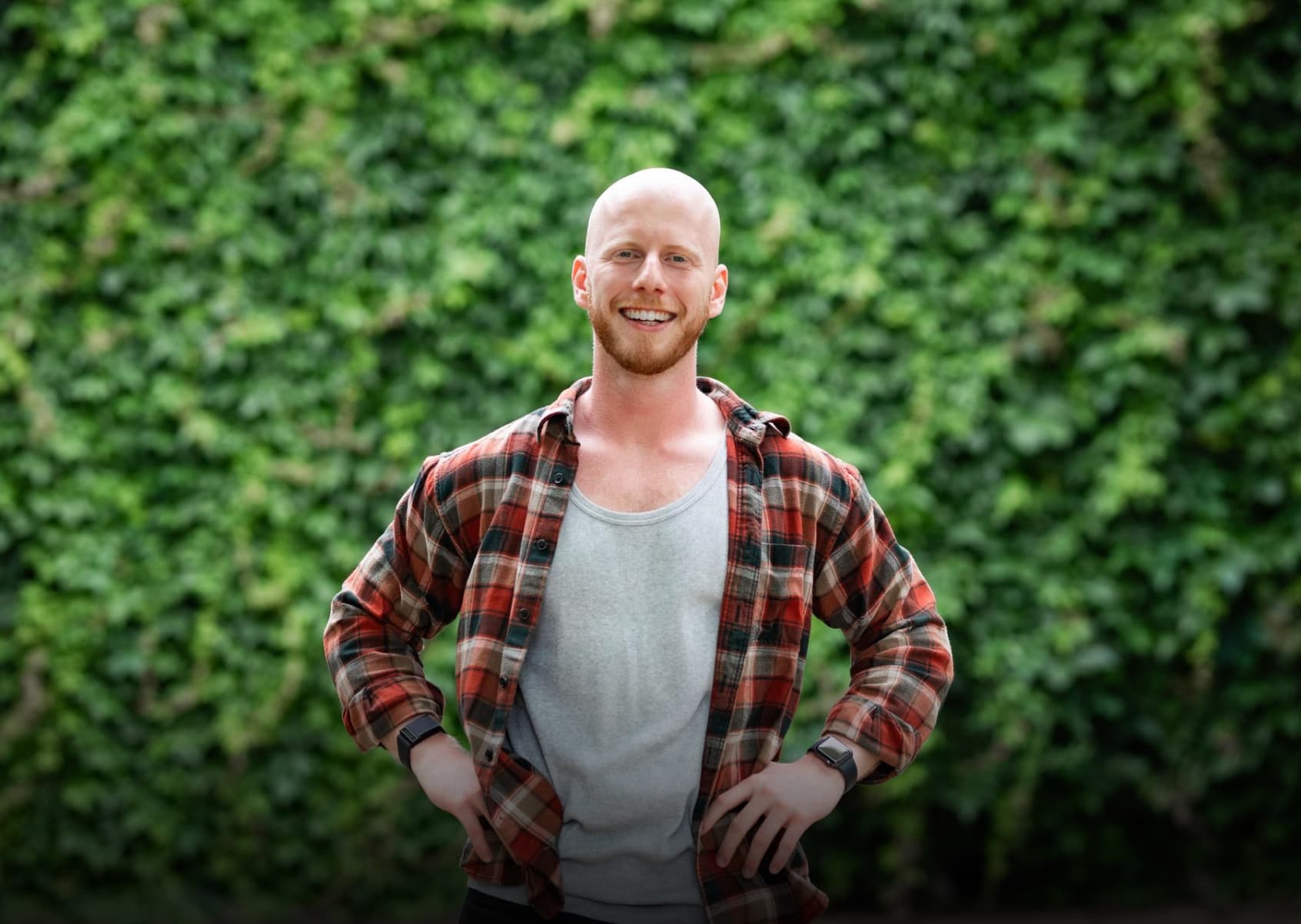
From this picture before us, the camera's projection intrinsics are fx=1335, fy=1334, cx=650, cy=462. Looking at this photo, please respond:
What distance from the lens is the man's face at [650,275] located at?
1647mm

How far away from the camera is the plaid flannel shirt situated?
1622 mm

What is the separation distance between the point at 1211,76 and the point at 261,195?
2868mm

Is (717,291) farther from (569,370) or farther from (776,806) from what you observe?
(569,370)

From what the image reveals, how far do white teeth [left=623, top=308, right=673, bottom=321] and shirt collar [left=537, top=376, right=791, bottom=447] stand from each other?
0.51ft

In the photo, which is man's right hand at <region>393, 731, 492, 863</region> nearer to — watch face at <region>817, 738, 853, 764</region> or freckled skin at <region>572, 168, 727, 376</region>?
watch face at <region>817, 738, 853, 764</region>

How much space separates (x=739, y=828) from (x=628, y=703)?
7.8 inches

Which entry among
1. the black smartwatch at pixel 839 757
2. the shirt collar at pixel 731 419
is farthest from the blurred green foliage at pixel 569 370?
the black smartwatch at pixel 839 757

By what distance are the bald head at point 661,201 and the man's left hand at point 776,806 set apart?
2.12 ft

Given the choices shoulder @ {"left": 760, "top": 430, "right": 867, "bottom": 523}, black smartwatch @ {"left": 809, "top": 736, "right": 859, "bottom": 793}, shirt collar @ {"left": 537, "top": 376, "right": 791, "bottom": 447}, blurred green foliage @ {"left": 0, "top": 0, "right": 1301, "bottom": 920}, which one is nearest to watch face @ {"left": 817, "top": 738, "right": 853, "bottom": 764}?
black smartwatch @ {"left": 809, "top": 736, "right": 859, "bottom": 793}

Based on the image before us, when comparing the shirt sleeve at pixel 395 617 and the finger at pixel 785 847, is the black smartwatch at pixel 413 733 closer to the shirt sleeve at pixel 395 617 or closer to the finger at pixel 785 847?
the shirt sleeve at pixel 395 617

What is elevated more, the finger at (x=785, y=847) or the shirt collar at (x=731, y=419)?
the shirt collar at (x=731, y=419)

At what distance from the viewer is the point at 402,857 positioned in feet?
13.7

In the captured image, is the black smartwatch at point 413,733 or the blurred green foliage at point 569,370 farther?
the blurred green foliage at point 569,370

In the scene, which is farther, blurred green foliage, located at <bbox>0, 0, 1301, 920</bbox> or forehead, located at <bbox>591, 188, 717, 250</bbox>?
blurred green foliage, located at <bbox>0, 0, 1301, 920</bbox>
